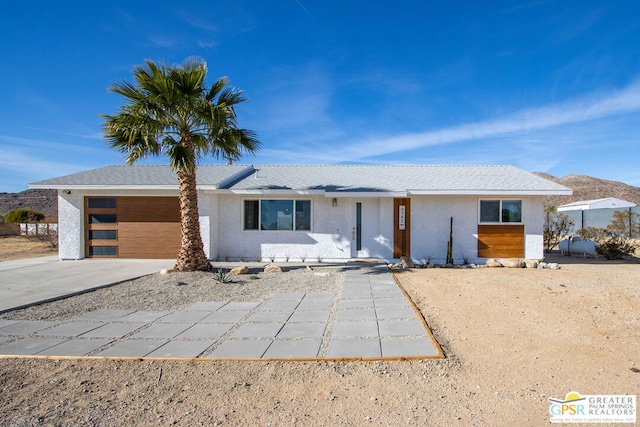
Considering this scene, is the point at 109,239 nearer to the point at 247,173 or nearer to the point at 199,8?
the point at 247,173

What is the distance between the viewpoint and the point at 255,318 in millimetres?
6160

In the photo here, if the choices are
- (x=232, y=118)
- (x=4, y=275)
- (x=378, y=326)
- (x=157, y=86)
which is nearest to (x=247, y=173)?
(x=232, y=118)

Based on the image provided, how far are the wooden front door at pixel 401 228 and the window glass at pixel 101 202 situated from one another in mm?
10730

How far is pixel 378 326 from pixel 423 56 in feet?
44.4

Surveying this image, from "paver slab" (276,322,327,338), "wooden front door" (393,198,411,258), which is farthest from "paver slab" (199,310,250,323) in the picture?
"wooden front door" (393,198,411,258)

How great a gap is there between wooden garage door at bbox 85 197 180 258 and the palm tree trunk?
10.9ft

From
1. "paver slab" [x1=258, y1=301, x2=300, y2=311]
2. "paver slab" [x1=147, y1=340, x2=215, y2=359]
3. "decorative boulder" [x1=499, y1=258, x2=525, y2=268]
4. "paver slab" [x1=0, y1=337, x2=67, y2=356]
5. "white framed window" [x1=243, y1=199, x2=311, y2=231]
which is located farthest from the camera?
"white framed window" [x1=243, y1=199, x2=311, y2=231]

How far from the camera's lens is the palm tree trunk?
10.4m

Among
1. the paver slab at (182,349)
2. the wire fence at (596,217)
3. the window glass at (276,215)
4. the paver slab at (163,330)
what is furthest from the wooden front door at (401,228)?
the wire fence at (596,217)

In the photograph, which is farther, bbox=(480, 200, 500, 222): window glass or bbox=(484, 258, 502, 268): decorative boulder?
bbox=(480, 200, 500, 222): window glass

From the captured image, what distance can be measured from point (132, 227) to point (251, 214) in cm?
464

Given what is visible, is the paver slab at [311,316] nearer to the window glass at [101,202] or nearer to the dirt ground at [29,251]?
the window glass at [101,202]

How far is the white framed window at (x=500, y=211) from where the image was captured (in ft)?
42.1

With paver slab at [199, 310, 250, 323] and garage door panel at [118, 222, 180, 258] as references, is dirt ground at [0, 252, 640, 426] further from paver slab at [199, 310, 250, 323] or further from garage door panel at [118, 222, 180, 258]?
garage door panel at [118, 222, 180, 258]
